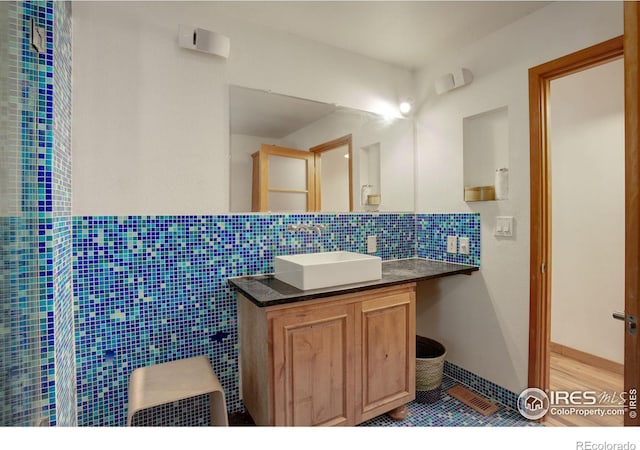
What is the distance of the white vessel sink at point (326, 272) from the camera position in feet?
5.34

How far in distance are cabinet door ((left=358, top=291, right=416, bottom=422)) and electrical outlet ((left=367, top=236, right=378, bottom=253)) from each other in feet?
1.88

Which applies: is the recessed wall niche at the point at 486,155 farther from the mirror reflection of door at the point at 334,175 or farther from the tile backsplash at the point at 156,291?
the tile backsplash at the point at 156,291

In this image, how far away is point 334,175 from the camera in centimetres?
232

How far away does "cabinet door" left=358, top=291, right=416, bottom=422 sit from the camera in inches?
69.1

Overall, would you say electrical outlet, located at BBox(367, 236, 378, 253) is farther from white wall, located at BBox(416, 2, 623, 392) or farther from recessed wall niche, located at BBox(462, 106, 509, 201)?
recessed wall niche, located at BBox(462, 106, 509, 201)

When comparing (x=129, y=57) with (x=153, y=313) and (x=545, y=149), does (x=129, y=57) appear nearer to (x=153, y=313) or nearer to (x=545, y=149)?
(x=153, y=313)

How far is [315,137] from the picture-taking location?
88.7 inches

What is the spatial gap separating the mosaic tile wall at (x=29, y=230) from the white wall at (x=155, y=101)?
1.59ft

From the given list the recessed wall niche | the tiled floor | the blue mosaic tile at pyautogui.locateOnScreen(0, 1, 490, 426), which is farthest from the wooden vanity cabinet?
the recessed wall niche

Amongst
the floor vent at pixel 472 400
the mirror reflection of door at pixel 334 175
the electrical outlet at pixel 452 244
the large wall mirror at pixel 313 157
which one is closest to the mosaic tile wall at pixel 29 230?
the large wall mirror at pixel 313 157

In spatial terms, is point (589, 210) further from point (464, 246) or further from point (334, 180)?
point (334, 180)

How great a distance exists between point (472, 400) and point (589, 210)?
6.06ft

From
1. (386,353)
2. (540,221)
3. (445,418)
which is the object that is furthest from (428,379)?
(540,221)

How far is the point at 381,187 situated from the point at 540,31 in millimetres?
1359
